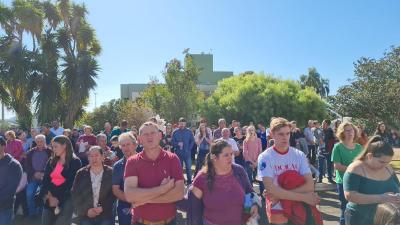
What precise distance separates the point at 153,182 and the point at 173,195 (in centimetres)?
22

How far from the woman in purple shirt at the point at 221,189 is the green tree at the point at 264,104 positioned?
2713cm

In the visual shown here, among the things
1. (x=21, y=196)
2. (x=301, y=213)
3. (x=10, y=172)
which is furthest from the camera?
(x=21, y=196)

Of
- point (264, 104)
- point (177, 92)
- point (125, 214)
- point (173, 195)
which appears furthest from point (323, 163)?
point (177, 92)

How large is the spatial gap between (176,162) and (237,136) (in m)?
7.80

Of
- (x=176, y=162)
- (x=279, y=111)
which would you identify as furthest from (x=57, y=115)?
(x=176, y=162)

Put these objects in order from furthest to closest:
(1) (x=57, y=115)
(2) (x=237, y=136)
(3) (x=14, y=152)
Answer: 1. (1) (x=57, y=115)
2. (2) (x=237, y=136)
3. (3) (x=14, y=152)

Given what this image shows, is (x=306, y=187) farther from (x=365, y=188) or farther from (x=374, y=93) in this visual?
(x=374, y=93)

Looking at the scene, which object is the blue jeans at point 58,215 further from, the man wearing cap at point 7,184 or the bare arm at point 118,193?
the bare arm at point 118,193

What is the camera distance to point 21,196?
318 inches

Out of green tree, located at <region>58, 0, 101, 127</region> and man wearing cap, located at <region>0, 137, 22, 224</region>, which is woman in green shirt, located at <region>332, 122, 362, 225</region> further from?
green tree, located at <region>58, 0, 101, 127</region>

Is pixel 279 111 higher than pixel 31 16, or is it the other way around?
pixel 31 16

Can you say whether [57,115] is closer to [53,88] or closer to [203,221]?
[53,88]

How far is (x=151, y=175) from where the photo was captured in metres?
3.89

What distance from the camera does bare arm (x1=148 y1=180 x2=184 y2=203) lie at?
12.6ft
